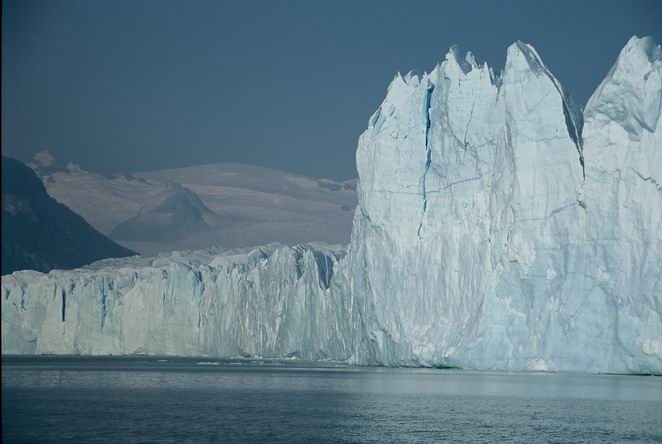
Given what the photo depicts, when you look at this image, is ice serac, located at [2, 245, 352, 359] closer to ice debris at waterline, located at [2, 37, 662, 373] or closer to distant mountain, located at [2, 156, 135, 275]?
ice debris at waterline, located at [2, 37, 662, 373]

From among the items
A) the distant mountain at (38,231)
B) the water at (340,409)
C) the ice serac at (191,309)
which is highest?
the distant mountain at (38,231)

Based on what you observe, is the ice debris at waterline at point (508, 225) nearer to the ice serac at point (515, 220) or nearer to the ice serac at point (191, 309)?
the ice serac at point (515, 220)

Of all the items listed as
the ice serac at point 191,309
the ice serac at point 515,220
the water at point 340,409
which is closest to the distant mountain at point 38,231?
the ice serac at point 191,309

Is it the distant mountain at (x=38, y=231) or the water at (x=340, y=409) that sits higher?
the distant mountain at (x=38, y=231)

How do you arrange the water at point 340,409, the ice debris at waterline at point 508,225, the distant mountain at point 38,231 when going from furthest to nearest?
1. the distant mountain at point 38,231
2. the ice debris at waterline at point 508,225
3. the water at point 340,409

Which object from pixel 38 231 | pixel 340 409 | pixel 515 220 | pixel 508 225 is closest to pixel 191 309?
pixel 508 225

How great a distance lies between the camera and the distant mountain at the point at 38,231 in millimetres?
113938

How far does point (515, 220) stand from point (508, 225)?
0.59 meters

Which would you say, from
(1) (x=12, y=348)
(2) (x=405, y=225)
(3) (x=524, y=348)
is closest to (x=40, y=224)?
(1) (x=12, y=348)

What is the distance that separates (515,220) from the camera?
37.5 metres

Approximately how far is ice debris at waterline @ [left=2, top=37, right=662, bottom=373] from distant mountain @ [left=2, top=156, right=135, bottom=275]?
66.9 metres

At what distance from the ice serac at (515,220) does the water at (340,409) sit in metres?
1.68

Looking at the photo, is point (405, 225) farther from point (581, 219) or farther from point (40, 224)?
point (40, 224)

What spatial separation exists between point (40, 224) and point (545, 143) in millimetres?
92823
